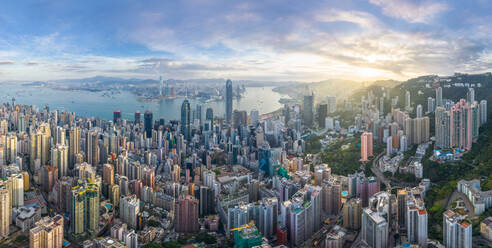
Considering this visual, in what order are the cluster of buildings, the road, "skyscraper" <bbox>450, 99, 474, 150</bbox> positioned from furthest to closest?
"skyscraper" <bbox>450, 99, 474, 150</bbox>
the road
the cluster of buildings

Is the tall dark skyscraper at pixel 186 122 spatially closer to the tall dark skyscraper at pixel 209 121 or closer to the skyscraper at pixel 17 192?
the tall dark skyscraper at pixel 209 121

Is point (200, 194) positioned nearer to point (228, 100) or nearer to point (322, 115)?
point (322, 115)

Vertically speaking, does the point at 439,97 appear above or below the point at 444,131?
above

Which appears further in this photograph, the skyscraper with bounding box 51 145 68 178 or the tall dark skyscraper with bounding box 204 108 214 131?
the tall dark skyscraper with bounding box 204 108 214 131

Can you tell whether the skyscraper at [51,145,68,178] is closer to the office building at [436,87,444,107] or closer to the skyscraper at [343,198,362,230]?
the skyscraper at [343,198,362,230]

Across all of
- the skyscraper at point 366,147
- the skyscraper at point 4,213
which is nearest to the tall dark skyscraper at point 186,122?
the skyscraper at point 366,147

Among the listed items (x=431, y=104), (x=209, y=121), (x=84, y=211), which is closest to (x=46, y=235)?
(x=84, y=211)

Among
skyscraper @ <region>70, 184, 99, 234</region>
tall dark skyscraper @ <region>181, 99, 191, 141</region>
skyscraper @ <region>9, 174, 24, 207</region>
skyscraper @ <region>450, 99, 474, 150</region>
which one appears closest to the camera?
skyscraper @ <region>70, 184, 99, 234</region>

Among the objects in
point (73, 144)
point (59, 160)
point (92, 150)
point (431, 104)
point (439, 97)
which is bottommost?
point (59, 160)

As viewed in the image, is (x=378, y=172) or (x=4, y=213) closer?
(x=4, y=213)

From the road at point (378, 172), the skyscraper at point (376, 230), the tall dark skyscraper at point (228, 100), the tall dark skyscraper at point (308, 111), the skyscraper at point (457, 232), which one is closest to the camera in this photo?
the skyscraper at point (457, 232)

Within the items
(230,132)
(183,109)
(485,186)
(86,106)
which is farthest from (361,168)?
(86,106)

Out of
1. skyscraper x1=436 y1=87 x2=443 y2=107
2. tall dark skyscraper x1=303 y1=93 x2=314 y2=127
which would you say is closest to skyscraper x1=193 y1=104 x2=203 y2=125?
tall dark skyscraper x1=303 y1=93 x2=314 y2=127

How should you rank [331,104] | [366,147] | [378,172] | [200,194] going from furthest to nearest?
[331,104]
[366,147]
[378,172]
[200,194]
